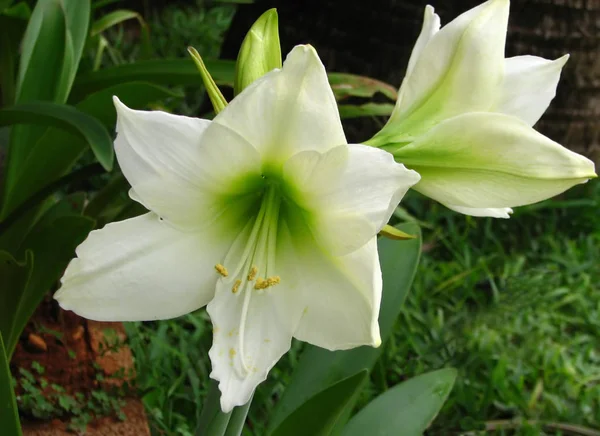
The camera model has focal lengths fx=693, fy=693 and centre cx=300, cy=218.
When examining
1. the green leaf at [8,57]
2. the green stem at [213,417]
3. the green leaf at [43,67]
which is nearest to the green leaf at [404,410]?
the green stem at [213,417]

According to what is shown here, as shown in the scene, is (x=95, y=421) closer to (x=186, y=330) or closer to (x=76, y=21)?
(x=186, y=330)

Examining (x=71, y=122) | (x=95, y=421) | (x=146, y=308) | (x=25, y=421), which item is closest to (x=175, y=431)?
(x=95, y=421)

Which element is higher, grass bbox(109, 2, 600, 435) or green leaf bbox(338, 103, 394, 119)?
green leaf bbox(338, 103, 394, 119)

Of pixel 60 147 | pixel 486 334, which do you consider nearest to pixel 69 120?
pixel 60 147

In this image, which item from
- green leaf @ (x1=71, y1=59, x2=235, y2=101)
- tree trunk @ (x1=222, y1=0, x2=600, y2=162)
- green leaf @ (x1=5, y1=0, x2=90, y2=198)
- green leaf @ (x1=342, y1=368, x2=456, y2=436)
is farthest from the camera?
tree trunk @ (x1=222, y1=0, x2=600, y2=162)

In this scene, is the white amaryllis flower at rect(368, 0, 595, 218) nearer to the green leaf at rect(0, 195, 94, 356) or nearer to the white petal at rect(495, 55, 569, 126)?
the white petal at rect(495, 55, 569, 126)

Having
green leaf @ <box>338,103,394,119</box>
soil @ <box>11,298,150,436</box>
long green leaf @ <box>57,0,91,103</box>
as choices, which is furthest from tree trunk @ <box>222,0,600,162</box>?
soil @ <box>11,298,150,436</box>

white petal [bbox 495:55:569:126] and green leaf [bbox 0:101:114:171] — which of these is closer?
white petal [bbox 495:55:569:126]
